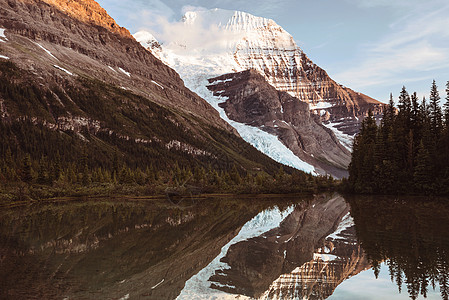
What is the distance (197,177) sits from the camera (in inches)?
4178

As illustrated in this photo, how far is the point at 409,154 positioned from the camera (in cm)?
7294

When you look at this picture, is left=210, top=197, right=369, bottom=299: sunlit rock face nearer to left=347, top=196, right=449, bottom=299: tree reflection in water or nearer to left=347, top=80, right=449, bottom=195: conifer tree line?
left=347, top=196, right=449, bottom=299: tree reflection in water

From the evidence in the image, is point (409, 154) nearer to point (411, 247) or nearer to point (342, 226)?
point (342, 226)

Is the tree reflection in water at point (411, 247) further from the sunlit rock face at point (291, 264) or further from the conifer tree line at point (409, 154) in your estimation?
the conifer tree line at point (409, 154)

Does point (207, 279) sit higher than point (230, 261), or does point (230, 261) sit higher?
point (230, 261)

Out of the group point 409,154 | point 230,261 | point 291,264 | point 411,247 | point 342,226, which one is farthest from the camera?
point 409,154

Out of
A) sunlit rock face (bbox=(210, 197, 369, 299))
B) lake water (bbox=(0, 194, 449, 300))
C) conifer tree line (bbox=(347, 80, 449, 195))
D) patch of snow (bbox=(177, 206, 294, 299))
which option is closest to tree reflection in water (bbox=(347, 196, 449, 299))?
lake water (bbox=(0, 194, 449, 300))

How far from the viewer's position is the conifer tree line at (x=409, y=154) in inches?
2694

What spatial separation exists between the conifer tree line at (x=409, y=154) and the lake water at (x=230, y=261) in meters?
36.1

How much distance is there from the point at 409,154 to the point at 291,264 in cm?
6054

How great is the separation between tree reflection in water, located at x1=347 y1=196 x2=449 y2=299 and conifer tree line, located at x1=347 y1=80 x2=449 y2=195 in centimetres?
3235

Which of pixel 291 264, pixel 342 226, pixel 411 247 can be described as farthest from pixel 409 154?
pixel 291 264

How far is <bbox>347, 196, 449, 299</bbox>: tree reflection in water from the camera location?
16.8 m

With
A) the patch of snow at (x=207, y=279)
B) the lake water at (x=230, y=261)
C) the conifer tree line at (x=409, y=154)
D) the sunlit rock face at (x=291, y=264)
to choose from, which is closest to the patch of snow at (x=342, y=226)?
the sunlit rock face at (x=291, y=264)
